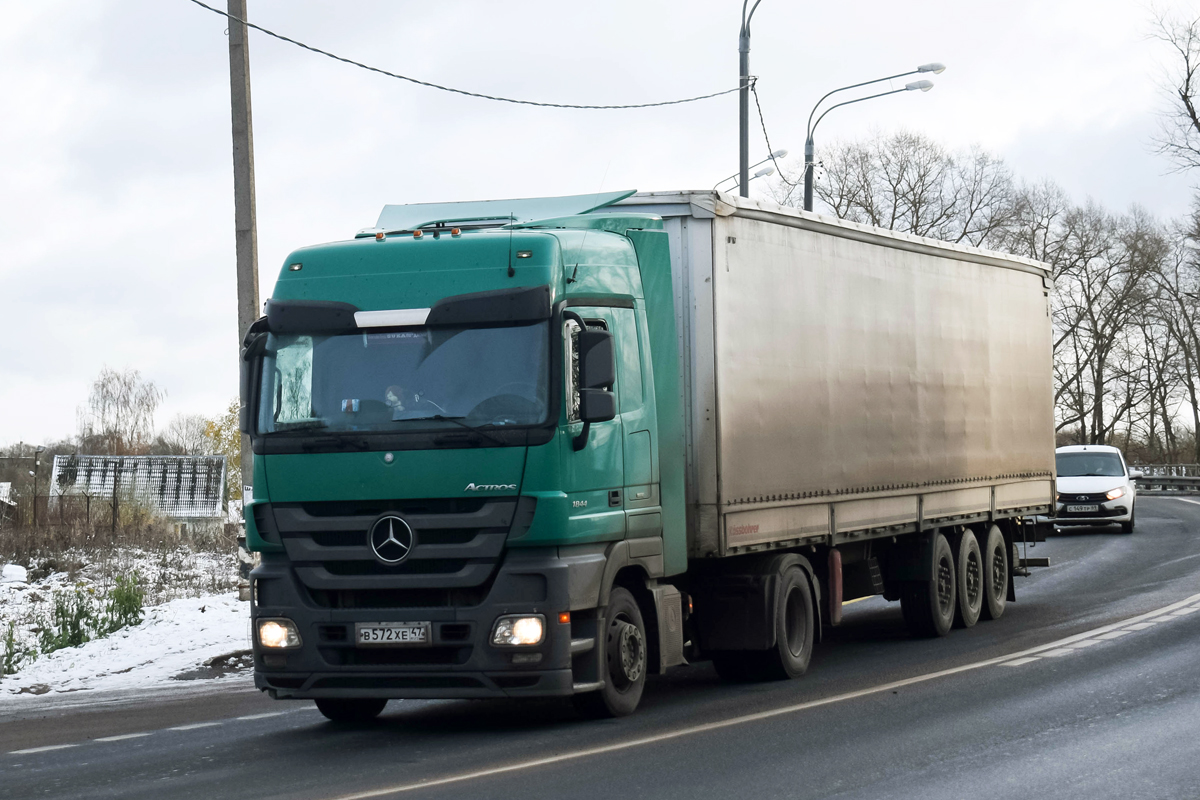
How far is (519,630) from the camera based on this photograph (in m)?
8.54

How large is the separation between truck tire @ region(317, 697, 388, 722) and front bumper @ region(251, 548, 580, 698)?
82cm

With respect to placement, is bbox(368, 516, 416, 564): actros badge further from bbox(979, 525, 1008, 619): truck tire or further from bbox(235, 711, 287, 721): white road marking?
bbox(979, 525, 1008, 619): truck tire

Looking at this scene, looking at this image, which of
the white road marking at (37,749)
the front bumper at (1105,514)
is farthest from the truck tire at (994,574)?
the front bumper at (1105,514)

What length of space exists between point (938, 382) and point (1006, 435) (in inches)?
83.7

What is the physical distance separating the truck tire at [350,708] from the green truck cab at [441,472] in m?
0.76

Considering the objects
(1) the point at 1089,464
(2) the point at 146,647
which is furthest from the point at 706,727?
(1) the point at 1089,464

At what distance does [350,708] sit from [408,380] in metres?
2.48

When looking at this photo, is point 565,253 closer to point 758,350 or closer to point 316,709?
point 758,350

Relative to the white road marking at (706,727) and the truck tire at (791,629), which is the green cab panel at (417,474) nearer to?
the white road marking at (706,727)

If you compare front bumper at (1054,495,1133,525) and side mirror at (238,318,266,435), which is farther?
front bumper at (1054,495,1133,525)

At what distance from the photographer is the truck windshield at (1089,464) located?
31.1 meters

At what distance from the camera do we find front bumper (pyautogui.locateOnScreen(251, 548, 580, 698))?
8.54 meters

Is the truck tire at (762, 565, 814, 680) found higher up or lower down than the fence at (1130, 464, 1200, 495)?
lower down

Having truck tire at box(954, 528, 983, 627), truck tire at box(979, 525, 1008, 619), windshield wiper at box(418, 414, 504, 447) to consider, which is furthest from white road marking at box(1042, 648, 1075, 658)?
windshield wiper at box(418, 414, 504, 447)
